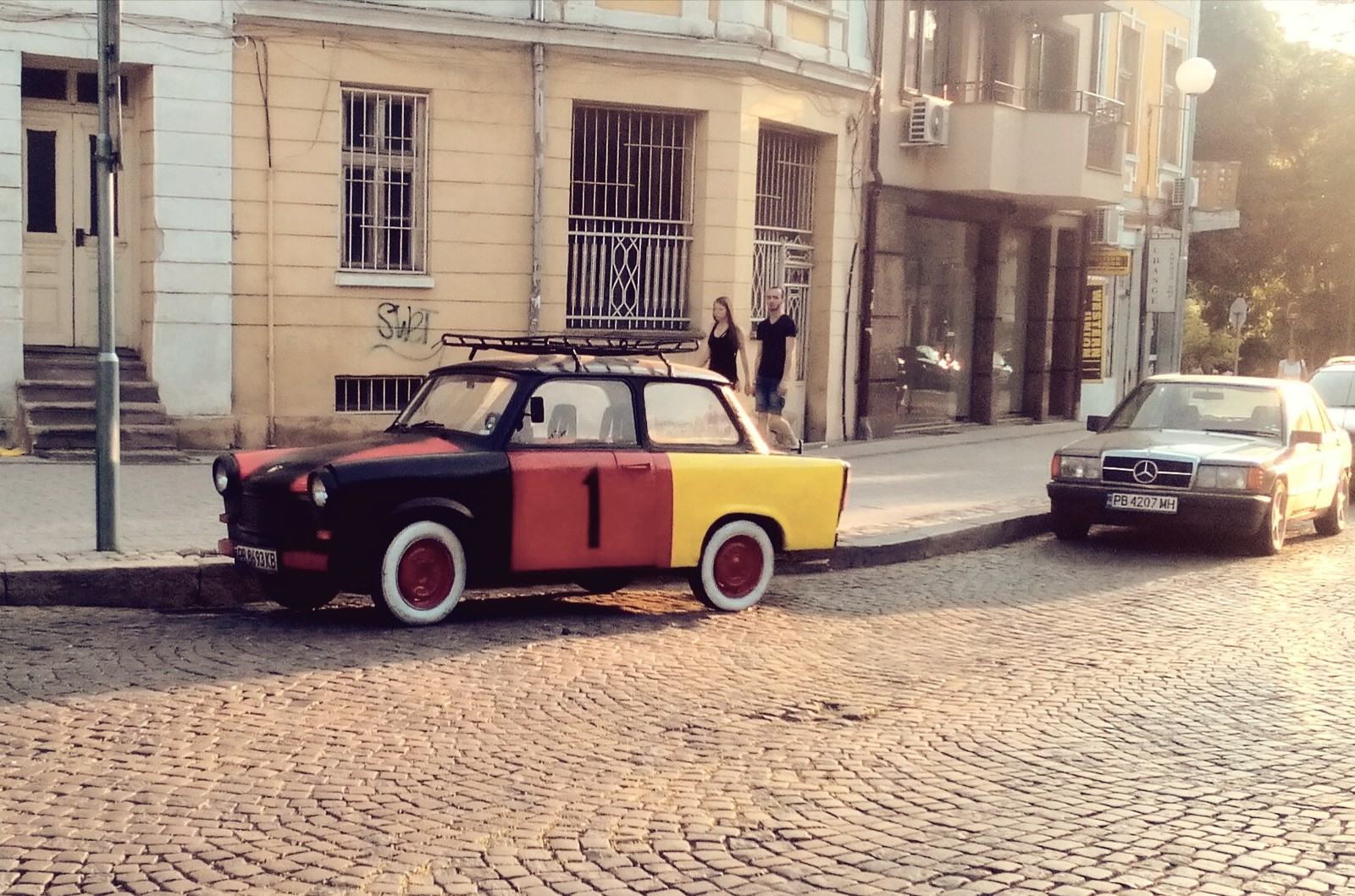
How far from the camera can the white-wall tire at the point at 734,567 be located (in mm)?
9609

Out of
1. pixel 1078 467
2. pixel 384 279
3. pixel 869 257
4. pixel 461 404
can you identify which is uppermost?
pixel 869 257

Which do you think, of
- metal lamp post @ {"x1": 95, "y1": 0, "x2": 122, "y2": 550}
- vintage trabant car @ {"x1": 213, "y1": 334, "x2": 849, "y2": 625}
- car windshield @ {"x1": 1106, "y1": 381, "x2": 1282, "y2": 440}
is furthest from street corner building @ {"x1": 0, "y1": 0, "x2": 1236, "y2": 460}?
vintage trabant car @ {"x1": 213, "y1": 334, "x2": 849, "y2": 625}

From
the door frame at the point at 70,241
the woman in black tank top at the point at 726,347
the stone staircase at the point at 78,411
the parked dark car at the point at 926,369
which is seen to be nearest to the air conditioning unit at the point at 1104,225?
the parked dark car at the point at 926,369

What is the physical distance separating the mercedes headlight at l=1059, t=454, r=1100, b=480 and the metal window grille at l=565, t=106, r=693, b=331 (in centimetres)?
659

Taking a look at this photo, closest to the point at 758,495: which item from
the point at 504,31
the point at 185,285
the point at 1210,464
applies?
the point at 1210,464

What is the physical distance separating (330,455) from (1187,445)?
24.2 feet

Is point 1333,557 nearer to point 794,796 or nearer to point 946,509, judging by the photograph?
point 946,509

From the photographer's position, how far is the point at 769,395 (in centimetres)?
1599

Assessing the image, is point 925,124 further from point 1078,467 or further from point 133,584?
point 133,584

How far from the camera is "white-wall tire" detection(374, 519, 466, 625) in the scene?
856cm

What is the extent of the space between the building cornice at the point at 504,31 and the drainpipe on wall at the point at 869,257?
7.50 ft

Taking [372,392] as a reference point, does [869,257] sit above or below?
above

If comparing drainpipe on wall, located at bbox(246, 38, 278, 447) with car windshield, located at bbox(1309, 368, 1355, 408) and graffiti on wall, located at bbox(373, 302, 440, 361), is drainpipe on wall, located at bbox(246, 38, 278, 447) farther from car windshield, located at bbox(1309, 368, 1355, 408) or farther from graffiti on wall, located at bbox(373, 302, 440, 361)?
car windshield, located at bbox(1309, 368, 1355, 408)

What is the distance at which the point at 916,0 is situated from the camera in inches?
884
